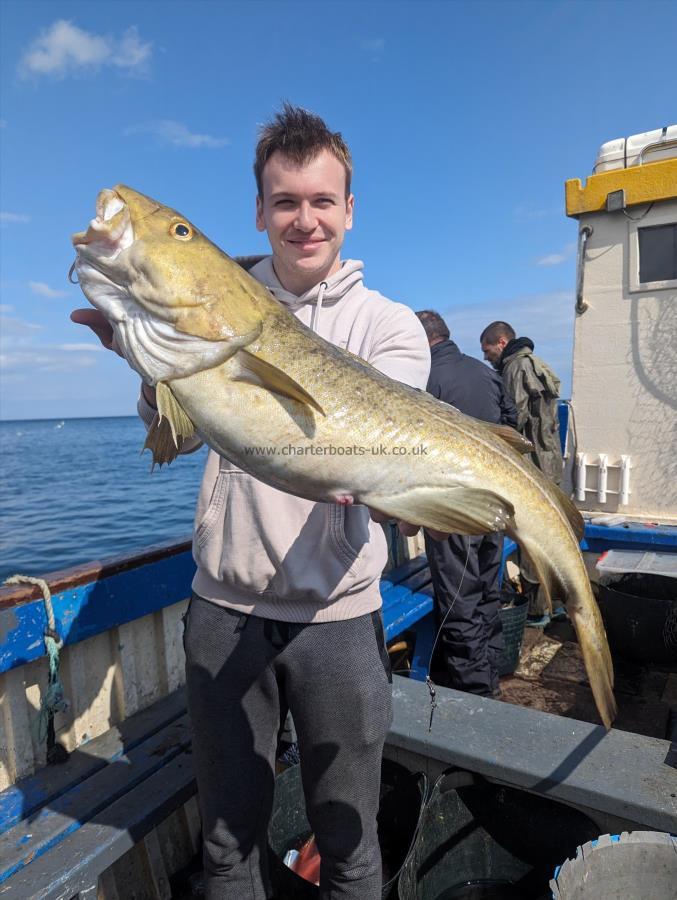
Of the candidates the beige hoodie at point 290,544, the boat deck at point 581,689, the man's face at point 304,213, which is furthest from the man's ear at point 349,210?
the boat deck at point 581,689

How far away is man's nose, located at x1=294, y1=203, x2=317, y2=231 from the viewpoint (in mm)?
2182

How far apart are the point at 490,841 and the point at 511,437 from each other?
2.18 m

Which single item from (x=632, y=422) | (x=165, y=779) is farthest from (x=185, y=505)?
(x=165, y=779)

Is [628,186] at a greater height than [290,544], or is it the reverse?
[628,186]

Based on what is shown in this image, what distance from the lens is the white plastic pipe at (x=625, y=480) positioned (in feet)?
24.1

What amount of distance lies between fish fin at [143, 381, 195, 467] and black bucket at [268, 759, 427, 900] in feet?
6.30

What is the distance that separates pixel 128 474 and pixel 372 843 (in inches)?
1524

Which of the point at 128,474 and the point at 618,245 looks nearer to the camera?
the point at 618,245

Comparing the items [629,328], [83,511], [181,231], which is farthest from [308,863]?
[83,511]

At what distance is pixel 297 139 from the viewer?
7.14 feet

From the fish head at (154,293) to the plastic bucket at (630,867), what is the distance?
2.29 meters

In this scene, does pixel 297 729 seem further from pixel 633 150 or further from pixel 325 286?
pixel 633 150

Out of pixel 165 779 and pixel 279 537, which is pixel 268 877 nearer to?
pixel 165 779

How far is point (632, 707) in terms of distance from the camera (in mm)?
5133
